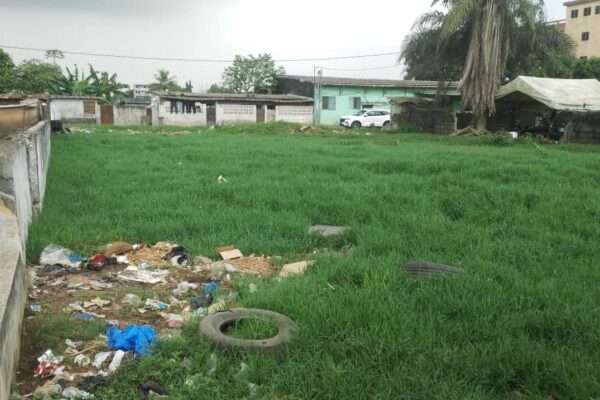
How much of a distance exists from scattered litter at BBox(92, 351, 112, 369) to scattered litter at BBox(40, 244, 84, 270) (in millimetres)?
1979

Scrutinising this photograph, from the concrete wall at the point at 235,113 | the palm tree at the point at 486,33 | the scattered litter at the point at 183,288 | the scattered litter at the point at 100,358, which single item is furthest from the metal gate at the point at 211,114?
the scattered litter at the point at 100,358

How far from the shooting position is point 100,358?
3189 mm

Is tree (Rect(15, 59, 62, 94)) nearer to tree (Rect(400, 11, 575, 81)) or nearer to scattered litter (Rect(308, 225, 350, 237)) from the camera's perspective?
tree (Rect(400, 11, 575, 81))

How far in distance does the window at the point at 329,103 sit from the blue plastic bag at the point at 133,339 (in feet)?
127

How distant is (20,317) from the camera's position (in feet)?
11.0

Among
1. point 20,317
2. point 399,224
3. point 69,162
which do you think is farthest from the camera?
point 69,162

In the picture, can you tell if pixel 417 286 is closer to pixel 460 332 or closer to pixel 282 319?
pixel 460 332

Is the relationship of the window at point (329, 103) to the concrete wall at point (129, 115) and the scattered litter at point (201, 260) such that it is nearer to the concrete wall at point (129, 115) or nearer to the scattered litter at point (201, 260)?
the concrete wall at point (129, 115)

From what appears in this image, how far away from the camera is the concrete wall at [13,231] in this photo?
2.62 metres

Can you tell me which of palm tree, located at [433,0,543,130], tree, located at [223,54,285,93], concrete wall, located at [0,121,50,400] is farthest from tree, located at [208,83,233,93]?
concrete wall, located at [0,121,50,400]

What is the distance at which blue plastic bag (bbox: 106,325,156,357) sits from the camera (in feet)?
10.7

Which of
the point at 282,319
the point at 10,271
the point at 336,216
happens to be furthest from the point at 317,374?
the point at 336,216

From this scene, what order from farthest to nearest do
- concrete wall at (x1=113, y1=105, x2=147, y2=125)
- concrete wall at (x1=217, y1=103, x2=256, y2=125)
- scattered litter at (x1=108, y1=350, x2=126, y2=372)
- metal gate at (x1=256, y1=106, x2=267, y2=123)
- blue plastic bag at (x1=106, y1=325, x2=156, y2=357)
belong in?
metal gate at (x1=256, y1=106, x2=267, y2=123) → concrete wall at (x1=217, y1=103, x2=256, y2=125) → concrete wall at (x1=113, y1=105, x2=147, y2=125) → blue plastic bag at (x1=106, y1=325, x2=156, y2=357) → scattered litter at (x1=108, y1=350, x2=126, y2=372)

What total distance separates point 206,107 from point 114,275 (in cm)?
3427
